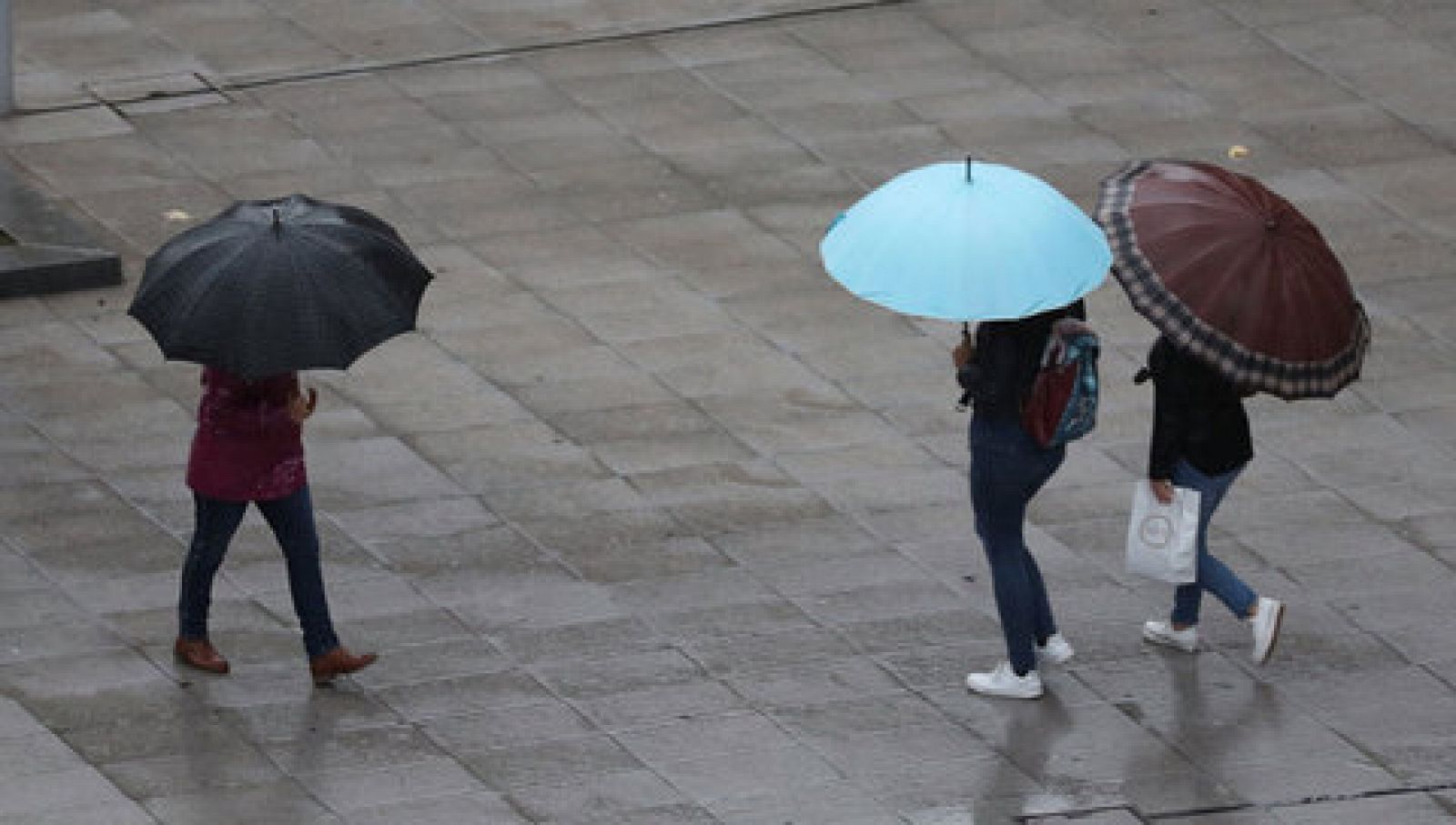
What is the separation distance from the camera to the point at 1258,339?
9922mm

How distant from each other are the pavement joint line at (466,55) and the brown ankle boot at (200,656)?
668 cm

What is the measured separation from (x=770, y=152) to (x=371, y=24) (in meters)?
3.12

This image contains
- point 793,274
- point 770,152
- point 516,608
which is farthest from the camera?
point 770,152

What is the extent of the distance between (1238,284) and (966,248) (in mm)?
875

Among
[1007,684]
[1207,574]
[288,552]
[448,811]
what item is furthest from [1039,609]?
[288,552]

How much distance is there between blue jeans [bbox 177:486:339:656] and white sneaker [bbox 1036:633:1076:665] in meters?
2.31

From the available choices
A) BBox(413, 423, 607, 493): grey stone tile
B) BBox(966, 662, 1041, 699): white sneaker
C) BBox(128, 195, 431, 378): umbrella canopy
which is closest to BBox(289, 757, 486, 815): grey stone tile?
BBox(128, 195, 431, 378): umbrella canopy

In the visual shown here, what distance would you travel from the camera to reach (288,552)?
10250 millimetres

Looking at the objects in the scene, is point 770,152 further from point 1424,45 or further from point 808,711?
point 808,711

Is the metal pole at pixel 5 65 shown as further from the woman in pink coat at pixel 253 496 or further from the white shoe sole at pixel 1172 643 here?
the white shoe sole at pixel 1172 643

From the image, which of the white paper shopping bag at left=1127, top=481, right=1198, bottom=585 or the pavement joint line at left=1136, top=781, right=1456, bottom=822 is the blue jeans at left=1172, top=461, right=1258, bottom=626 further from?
the pavement joint line at left=1136, top=781, right=1456, bottom=822

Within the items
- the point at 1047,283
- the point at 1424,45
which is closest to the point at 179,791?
the point at 1047,283

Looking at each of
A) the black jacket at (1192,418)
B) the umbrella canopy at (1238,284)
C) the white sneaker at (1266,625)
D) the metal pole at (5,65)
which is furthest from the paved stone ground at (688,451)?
the umbrella canopy at (1238,284)

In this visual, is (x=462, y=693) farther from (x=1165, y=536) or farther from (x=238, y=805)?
(x=1165, y=536)
